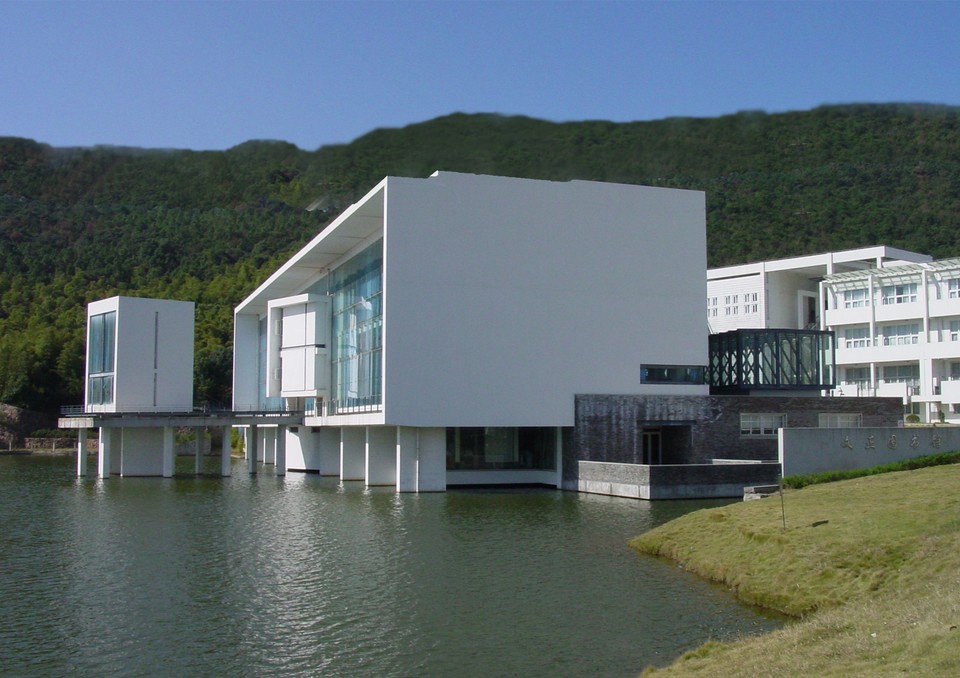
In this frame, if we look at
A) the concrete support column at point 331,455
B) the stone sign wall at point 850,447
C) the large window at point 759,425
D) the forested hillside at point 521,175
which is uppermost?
the forested hillside at point 521,175

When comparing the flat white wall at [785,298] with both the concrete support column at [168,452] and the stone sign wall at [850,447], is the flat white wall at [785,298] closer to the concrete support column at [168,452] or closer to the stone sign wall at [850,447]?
the stone sign wall at [850,447]

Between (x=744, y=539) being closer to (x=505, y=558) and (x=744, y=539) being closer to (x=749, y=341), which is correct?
(x=505, y=558)

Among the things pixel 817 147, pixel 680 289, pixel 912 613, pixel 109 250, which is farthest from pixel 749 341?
pixel 109 250

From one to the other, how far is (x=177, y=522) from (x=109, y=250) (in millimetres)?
92513

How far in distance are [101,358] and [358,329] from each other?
50.1 feet

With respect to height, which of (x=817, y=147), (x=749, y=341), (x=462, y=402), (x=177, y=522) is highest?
(x=817, y=147)

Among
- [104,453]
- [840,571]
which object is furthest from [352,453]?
[840,571]

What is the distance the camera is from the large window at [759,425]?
41.1m

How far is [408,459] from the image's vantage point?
39.2m

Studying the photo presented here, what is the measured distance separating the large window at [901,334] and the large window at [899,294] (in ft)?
5.43

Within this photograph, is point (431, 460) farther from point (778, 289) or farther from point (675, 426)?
point (778, 289)

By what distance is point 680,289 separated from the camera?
4225 centimetres

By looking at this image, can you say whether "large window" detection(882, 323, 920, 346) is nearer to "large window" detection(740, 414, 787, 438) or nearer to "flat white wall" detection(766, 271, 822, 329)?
"flat white wall" detection(766, 271, 822, 329)

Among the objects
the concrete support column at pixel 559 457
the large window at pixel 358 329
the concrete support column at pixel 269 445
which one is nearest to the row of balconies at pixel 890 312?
the concrete support column at pixel 559 457
